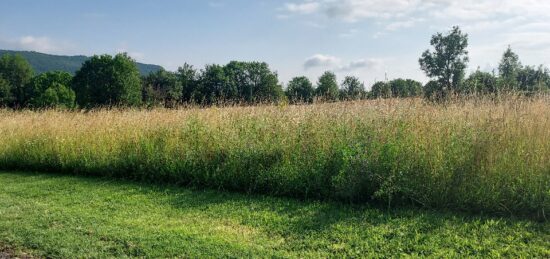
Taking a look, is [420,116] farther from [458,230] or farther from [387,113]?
[458,230]

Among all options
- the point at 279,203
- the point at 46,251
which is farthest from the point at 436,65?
the point at 46,251

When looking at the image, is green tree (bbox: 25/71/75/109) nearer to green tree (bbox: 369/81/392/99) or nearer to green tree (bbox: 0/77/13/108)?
green tree (bbox: 0/77/13/108)

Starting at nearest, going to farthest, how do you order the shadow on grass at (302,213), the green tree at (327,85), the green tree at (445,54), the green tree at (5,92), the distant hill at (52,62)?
the shadow on grass at (302,213), the green tree at (327,85), the green tree at (445,54), the green tree at (5,92), the distant hill at (52,62)

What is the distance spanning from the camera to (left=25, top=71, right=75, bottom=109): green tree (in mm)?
47500

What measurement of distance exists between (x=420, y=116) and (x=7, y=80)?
73.8 m

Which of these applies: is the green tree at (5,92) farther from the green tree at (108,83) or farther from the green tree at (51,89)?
the green tree at (108,83)

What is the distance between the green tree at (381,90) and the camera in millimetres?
8340

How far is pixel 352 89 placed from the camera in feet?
32.4

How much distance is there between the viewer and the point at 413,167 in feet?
19.2

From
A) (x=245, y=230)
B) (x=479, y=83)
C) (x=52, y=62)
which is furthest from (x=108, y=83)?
(x=52, y=62)

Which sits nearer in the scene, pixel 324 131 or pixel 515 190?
pixel 515 190

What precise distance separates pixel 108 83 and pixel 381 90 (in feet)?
156

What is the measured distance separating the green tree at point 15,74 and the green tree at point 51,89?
220 centimetres

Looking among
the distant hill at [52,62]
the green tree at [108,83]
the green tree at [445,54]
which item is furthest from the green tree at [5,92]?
the distant hill at [52,62]
